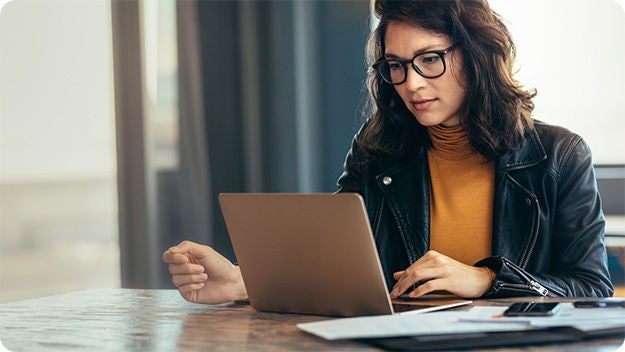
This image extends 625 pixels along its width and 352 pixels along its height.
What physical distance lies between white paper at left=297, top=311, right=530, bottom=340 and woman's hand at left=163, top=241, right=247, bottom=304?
1.24 ft

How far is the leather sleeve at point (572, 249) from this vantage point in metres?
1.62

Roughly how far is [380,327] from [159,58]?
129 inches

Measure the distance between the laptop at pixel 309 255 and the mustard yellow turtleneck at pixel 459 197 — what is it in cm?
54

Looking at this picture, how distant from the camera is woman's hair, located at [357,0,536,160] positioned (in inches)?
79.5

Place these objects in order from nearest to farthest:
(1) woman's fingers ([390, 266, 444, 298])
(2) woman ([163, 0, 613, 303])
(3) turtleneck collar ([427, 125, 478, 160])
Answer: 1. (1) woman's fingers ([390, 266, 444, 298])
2. (2) woman ([163, 0, 613, 303])
3. (3) turtleneck collar ([427, 125, 478, 160])

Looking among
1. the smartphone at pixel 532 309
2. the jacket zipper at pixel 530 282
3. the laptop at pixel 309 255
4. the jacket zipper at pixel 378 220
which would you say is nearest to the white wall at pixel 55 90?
the jacket zipper at pixel 378 220

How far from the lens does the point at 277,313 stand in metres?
1.52

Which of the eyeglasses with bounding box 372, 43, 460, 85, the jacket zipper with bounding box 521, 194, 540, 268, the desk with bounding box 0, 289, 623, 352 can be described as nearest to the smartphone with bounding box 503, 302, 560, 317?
the desk with bounding box 0, 289, 623, 352

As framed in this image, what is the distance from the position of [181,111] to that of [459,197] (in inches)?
101

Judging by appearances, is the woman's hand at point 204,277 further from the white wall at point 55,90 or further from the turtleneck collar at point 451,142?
the white wall at point 55,90

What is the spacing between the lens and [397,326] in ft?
4.01

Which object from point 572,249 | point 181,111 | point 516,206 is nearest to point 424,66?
point 516,206

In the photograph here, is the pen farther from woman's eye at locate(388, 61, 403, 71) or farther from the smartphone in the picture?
woman's eye at locate(388, 61, 403, 71)

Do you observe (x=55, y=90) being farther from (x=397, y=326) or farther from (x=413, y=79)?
(x=397, y=326)
